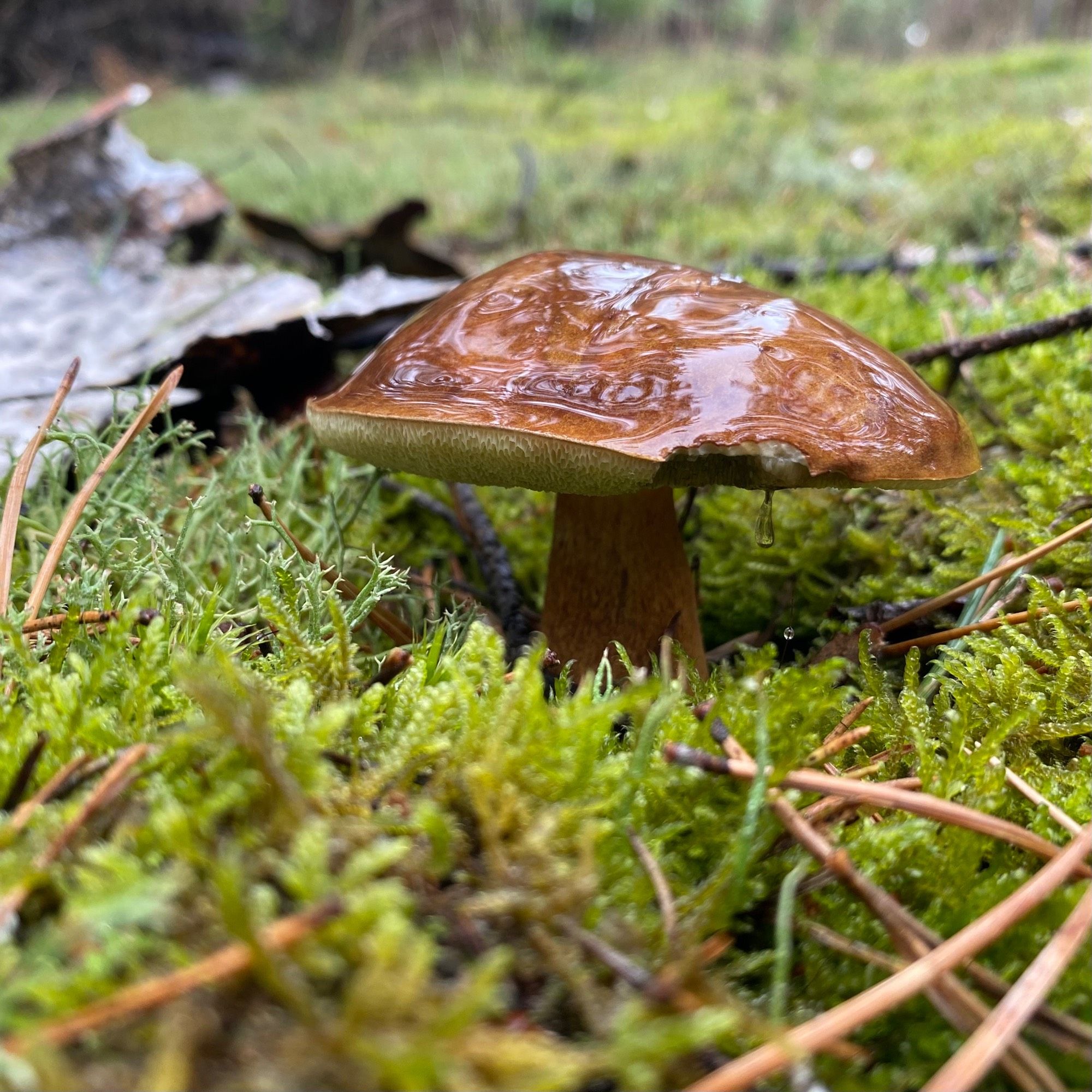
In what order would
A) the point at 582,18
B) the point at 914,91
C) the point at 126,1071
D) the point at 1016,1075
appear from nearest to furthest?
the point at 126,1071 < the point at 1016,1075 < the point at 914,91 < the point at 582,18

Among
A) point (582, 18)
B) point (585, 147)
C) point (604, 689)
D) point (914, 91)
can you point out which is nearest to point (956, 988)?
point (604, 689)

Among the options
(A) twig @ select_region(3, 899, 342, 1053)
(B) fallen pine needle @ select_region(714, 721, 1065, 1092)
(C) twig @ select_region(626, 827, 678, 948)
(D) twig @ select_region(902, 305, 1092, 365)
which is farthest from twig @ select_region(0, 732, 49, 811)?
(D) twig @ select_region(902, 305, 1092, 365)

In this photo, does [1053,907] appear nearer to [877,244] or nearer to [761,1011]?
[761,1011]

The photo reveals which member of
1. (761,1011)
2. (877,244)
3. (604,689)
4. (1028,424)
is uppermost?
(877,244)

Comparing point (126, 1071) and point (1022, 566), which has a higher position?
point (126, 1071)

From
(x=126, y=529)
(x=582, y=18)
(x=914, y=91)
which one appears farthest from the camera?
(x=582, y=18)

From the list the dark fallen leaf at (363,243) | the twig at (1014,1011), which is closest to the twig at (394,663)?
the twig at (1014,1011)
